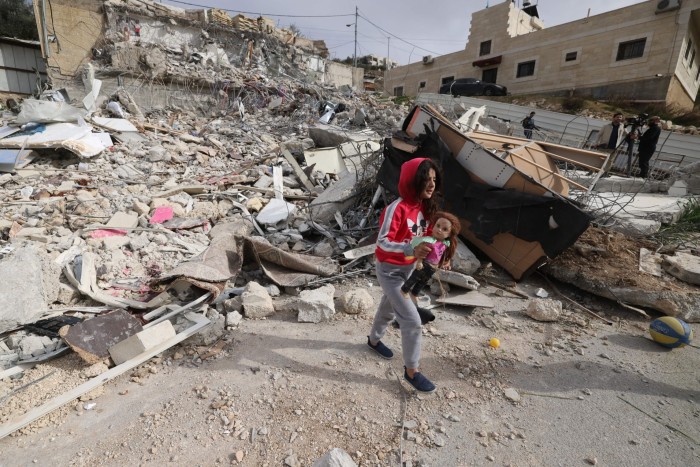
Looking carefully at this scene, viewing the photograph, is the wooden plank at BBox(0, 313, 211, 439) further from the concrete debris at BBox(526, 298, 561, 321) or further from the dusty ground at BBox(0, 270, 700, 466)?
the concrete debris at BBox(526, 298, 561, 321)

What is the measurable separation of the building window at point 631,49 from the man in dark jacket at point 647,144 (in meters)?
13.0

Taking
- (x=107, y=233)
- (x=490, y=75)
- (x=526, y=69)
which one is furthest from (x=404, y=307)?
(x=490, y=75)

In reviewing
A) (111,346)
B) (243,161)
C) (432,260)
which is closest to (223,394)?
(111,346)

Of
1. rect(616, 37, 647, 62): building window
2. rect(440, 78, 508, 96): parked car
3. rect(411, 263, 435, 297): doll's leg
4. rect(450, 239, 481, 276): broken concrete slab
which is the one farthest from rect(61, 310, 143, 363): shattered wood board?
rect(616, 37, 647, 62): building window

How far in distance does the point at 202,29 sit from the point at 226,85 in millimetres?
3934

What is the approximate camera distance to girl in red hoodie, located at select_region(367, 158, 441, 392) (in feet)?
7.05

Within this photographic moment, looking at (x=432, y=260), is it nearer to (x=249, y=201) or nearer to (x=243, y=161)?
(x=249, y=201)

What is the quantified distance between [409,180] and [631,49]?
22731mm

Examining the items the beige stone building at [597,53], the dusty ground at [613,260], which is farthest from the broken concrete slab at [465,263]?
the beige stone building at [597,53]

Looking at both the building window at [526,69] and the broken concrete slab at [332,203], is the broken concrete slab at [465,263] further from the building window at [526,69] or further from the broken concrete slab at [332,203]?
the building window at [526,69]

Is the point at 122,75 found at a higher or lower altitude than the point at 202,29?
lower

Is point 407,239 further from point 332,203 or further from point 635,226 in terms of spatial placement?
point 635,226

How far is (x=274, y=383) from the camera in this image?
252 cm

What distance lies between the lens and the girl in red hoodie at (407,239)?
2148 mm
